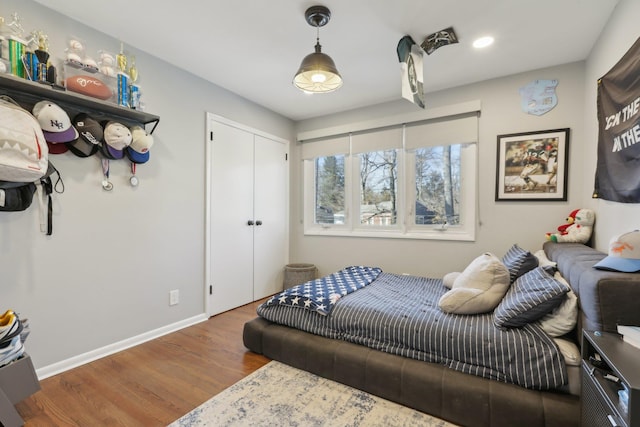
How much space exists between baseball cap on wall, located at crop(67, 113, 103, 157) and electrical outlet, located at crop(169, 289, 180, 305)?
136 cm

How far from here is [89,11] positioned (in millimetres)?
1944

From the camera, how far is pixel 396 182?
11.5 ft

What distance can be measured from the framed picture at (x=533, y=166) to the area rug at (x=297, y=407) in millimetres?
2238

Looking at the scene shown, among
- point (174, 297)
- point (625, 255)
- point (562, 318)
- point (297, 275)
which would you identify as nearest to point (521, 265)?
point (562, 318)

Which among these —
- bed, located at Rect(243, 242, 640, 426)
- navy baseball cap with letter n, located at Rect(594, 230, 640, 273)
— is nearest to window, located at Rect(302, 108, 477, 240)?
bed, located at Rect(243, 242, 640, 426)

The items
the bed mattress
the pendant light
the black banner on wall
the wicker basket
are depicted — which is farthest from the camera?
the wicker basket

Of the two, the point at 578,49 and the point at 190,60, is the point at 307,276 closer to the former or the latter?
the point at 190,60

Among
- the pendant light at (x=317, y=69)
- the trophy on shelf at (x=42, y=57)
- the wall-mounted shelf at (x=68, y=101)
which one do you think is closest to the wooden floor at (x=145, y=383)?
the wall-mounted shelf at (x=68, y=101)

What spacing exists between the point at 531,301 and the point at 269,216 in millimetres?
2953

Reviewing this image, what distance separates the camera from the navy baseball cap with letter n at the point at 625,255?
1.25 meters

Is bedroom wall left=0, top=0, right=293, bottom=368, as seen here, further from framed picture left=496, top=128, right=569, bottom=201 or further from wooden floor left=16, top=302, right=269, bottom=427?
framed picture left=496, top=128, right=569, bottom=201

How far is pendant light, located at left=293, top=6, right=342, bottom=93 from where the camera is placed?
5.93 feet

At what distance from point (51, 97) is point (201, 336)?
213cm

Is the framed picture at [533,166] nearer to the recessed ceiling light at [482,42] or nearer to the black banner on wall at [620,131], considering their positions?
the black banner on wall at [620,131]
